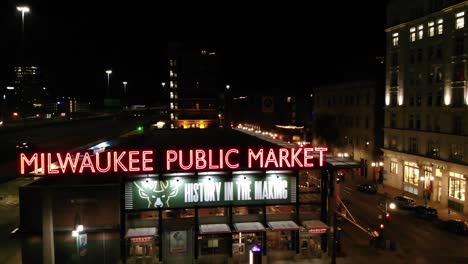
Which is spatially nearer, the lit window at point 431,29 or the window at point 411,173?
the lit window at point 431,29

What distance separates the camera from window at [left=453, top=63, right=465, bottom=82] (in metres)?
52.5

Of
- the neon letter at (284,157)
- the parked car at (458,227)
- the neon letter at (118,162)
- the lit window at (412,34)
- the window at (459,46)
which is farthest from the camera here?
the lit window at (412,34)

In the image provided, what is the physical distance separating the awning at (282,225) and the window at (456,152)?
3191 cm

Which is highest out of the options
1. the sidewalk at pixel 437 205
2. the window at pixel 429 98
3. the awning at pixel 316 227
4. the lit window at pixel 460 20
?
the lit window at pixel 460 20

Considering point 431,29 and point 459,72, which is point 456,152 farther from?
point 431,29

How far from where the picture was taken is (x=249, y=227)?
105ft

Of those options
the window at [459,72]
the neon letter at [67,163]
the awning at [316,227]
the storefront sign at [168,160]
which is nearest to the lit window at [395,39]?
the window at [459,72]

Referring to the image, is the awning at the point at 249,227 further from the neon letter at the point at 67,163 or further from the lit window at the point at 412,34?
the lit window at the point at 412,34

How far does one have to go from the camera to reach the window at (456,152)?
172ft

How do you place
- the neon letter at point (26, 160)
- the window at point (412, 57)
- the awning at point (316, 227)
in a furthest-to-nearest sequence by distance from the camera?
the window at point (412, 57) < the awning at point (316, 227) < the neon letter at point (26, 160)

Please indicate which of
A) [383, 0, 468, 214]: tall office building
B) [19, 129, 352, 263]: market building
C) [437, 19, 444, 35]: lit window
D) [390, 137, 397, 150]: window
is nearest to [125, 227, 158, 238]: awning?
[19, 129, 352, 263]: market building

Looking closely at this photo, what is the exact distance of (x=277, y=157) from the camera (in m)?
31.5

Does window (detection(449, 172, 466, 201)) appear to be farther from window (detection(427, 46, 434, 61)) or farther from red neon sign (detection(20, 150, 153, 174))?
red neon sign (detection(20, 150, 153, 174))

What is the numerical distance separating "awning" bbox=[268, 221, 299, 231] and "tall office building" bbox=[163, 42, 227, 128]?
126m
